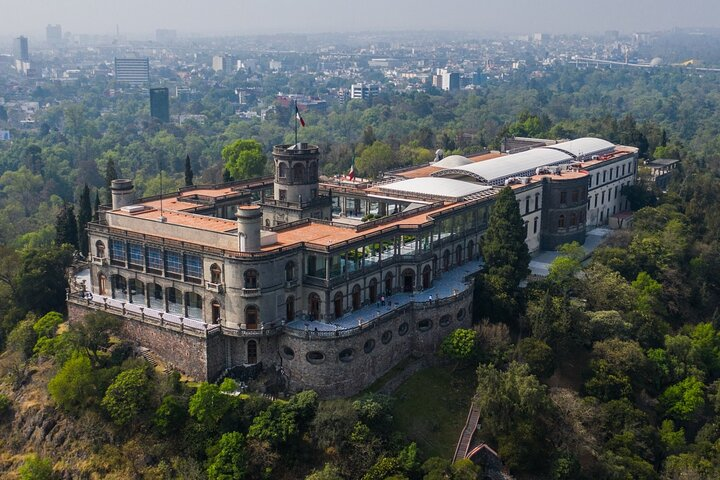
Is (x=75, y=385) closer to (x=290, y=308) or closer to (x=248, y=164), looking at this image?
(x=290, y=308)

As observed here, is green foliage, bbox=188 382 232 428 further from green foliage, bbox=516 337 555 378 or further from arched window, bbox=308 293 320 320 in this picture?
green foliage, bbox=516 337 555 378

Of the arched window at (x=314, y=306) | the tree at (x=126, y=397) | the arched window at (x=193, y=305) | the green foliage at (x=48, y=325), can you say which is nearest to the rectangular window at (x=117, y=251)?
the green foliage at (x=48, y=325)

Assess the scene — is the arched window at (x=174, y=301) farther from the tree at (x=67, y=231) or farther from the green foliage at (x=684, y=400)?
the green foliage at (x=684, y=400)

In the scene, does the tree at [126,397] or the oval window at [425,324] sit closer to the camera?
the tree at [126,397]

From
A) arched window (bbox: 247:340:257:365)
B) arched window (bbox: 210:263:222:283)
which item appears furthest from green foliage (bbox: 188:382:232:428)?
arched window (bbox: 210:263:222:283)

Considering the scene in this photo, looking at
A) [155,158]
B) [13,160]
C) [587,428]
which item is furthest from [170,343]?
[13,160]

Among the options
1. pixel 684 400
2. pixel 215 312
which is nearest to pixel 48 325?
pixel 215 312
